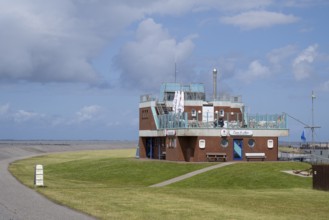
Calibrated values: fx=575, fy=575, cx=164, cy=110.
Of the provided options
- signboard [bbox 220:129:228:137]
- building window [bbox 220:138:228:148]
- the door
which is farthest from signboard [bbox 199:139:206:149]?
the door

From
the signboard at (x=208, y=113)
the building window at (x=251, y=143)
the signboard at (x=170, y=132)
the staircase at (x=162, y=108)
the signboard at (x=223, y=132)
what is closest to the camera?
the signboard at (x=223, y=132)

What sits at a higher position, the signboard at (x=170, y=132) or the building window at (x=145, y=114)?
the building window at (x=145, y=114)

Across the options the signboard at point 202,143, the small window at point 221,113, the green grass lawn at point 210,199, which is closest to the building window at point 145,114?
the small window at point 221,113

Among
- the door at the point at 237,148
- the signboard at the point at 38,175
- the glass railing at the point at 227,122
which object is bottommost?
the signboard at the point at 38,175

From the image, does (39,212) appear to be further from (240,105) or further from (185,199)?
(240,105)

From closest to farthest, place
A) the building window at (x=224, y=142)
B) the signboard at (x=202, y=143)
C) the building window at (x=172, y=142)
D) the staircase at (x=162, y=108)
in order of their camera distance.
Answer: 1. the signboard at (x=202, y=143)
2. the building window at (x=224, y=142)
3. the building window at (x=172, y=142)
4. the staircase at (x=162, y=108)

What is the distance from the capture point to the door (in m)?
60.2

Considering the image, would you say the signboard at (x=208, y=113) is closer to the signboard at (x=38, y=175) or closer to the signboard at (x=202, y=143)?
the signboard at (x=202, y=143)

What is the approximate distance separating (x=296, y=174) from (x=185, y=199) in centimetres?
2326

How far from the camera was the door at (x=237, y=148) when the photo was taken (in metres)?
60.2

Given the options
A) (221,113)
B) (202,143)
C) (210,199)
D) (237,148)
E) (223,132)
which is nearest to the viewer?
(210,199)

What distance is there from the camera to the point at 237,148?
6044cm

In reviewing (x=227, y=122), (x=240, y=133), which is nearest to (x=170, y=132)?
(x=227, y=122)

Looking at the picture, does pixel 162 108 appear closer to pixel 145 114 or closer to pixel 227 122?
pixel 145 114
